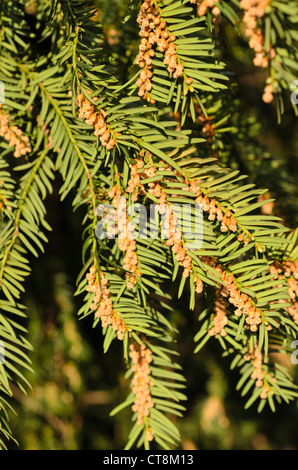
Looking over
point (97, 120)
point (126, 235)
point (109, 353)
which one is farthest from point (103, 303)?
point (109, 353)

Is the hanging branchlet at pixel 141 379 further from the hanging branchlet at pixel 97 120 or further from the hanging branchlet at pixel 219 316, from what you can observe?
the hanging branchlet at pixel 97 120

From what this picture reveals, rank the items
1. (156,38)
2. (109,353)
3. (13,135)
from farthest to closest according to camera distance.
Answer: (109,353)
(13,135)
(156,38)

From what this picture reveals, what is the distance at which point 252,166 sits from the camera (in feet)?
2.51

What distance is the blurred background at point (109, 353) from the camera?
2.59 feet

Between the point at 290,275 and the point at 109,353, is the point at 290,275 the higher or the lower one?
the higher one

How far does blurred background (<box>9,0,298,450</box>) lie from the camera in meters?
0.79

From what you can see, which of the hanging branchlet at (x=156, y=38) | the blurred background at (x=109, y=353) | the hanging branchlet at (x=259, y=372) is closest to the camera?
the hanging branchlet at (x=156, y=38)

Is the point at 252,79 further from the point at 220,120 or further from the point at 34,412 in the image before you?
the point at 34,412

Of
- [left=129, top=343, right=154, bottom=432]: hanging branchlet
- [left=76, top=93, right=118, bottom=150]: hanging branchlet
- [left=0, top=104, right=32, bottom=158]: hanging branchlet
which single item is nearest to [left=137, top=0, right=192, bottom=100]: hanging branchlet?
[left=76, top=93, right=118, bottom=150]: hanging branchlet

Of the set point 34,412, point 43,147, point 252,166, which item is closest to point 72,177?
point 43,147

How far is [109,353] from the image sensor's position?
44.6 inches

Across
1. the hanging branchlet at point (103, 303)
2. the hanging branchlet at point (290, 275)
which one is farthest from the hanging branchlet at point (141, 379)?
the hanging branchlet at point (290, 275)

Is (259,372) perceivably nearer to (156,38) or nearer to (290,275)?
(290,275)

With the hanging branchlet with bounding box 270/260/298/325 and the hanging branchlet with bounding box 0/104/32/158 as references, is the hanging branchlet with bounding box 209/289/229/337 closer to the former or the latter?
the hanging branchlet with bounding box 270/260/298/325
